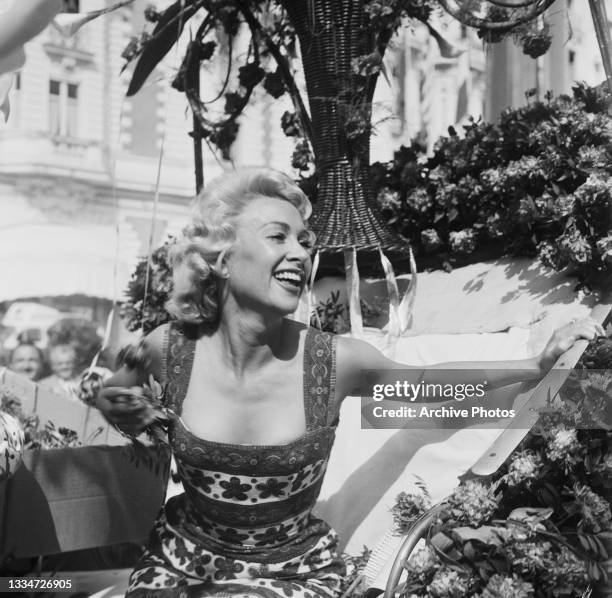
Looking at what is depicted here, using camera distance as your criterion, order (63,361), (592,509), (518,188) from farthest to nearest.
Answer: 1. (63,361)
2. (518,188)
3. (592,509)

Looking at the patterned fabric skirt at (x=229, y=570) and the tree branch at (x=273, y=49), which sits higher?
the tree branch at (x=273, y=49)

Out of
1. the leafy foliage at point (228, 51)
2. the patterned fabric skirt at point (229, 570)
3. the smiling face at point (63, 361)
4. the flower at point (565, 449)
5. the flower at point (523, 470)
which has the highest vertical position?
the leafy foliage at point (228, 51)

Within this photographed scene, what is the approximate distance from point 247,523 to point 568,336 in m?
0.73

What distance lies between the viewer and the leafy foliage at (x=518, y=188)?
7.98ft

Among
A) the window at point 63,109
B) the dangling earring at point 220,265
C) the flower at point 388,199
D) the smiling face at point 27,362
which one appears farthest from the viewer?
the window at point 63,109

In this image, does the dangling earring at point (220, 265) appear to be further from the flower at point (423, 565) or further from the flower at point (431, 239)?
the flower at point (431, 239)

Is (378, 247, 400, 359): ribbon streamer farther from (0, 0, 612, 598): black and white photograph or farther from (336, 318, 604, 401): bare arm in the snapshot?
(336, 318, 604, 401): bare arm

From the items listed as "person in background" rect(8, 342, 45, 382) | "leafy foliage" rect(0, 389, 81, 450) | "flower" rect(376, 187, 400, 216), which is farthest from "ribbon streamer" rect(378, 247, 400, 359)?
"person in background" rect(8, 342, 45, 382)

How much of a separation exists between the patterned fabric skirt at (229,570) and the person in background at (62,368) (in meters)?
1.67

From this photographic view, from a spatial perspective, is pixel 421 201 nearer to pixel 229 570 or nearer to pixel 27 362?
pixel 229 570

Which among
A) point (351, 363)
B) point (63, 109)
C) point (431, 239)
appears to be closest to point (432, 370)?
point (351, 363)

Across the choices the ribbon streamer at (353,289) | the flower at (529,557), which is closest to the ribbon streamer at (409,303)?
the ribbon streamer at (353,289)

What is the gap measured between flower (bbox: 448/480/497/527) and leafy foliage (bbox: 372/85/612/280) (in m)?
0.83

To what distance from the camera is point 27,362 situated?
15.1 ft
